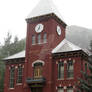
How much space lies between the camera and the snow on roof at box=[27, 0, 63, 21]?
3381cm

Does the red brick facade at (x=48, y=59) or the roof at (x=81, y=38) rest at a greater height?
the roof at (x=81, y=38)

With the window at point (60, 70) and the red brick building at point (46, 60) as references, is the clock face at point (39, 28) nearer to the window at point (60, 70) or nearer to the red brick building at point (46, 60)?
the red brick building at point (46, 60)

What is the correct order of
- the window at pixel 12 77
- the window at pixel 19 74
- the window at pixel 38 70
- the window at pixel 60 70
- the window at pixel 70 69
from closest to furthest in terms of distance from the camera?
the window at pixel 70 69, the window at pixel 60 70, the window at pixel 38 70, the window at pixel 19 74, the window at pixel 12 77

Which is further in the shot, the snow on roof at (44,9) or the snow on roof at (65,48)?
the snow on roof at (44,9)

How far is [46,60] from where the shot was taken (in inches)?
1241

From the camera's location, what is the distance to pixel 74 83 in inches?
1131

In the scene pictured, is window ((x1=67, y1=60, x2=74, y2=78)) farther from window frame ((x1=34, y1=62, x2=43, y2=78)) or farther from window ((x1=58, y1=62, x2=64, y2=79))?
window frame ((x1=34, y1=62, x2=43, y2=78))

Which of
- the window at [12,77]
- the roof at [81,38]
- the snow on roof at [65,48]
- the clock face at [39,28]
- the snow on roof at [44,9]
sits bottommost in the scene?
the window at [12,77]

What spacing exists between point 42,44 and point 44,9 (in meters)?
5.56

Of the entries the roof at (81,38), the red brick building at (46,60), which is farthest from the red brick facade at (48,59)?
the roof at (81,38)

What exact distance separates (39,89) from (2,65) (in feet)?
84.4

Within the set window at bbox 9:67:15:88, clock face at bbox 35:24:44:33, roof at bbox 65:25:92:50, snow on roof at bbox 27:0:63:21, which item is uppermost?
roof at bbox 65:25:92:50

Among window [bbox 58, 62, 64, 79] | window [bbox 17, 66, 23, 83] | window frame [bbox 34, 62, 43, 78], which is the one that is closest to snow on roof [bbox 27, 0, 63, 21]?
window frame [bbox 34, 62, 43, 78]

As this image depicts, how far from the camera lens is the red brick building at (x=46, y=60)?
29.8 meters
